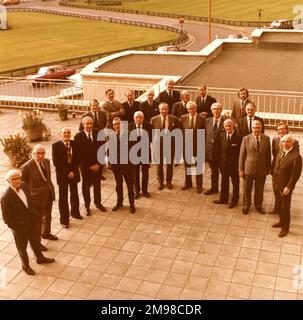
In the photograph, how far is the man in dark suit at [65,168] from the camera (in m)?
10.2

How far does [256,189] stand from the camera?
10828 millimetres

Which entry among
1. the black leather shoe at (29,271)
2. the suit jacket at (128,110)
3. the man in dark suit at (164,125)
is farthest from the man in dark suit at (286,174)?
the black leather shoe at (29,271)

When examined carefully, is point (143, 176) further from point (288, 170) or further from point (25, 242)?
point (25, 242)

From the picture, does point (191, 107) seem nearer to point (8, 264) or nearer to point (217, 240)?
point (217, 240)

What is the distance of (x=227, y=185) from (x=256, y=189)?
2.29 ft

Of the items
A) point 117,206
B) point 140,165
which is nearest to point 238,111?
point 140,165

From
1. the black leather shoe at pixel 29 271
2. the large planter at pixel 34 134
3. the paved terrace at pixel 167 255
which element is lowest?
the paved terrace at pixel 167 255

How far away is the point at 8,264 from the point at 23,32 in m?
58.6

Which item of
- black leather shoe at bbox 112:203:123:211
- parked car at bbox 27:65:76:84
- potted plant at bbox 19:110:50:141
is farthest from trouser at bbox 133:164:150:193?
parked car at bbox 27:65:76:84

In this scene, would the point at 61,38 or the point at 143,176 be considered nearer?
the point at 143,176

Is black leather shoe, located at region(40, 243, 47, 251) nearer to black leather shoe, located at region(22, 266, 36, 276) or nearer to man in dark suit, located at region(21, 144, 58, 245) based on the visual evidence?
man in dark suit, located at region(21, 144, 58, 245)

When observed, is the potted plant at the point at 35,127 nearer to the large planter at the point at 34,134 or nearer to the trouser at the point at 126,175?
the large planter at the point at 34,134

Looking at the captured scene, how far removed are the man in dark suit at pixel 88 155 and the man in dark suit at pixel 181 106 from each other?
99.4 inches

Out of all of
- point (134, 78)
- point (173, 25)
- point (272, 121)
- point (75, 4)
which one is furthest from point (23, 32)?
point (272, 121)
